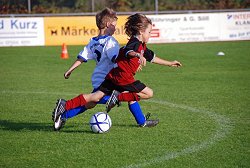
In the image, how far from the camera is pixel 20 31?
25516mm

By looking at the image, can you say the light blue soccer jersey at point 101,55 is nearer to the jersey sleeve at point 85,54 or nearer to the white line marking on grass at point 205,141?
the jersey sleeve at point 85,54

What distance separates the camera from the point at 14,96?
11016 millimetres

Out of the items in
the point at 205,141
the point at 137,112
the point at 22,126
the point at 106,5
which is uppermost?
the point at 106,5

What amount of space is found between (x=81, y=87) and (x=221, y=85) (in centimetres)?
330

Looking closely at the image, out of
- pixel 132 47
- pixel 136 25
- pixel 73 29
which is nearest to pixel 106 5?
pixel 73 29

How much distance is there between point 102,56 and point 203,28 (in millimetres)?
19852

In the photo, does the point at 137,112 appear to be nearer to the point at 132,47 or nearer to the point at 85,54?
the point at 132,47

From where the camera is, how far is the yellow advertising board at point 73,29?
85.5ft

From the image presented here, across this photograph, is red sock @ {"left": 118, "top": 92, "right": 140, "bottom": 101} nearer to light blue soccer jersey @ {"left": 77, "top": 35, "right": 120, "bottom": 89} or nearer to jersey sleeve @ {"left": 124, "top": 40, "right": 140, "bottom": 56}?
light blue soccer jersey @ {"left": 77, "top": 35, "right": 120, "bottom": 89}

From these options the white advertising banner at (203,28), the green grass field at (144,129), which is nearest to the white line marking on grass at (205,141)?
the green grass field at (144,129)

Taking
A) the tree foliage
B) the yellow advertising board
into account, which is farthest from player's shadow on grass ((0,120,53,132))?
the tree foliage

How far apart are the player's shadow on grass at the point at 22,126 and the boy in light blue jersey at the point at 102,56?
37cm

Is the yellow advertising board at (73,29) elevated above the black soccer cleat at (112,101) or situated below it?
below

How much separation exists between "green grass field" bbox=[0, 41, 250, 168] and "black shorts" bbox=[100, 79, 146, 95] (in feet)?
1.87
